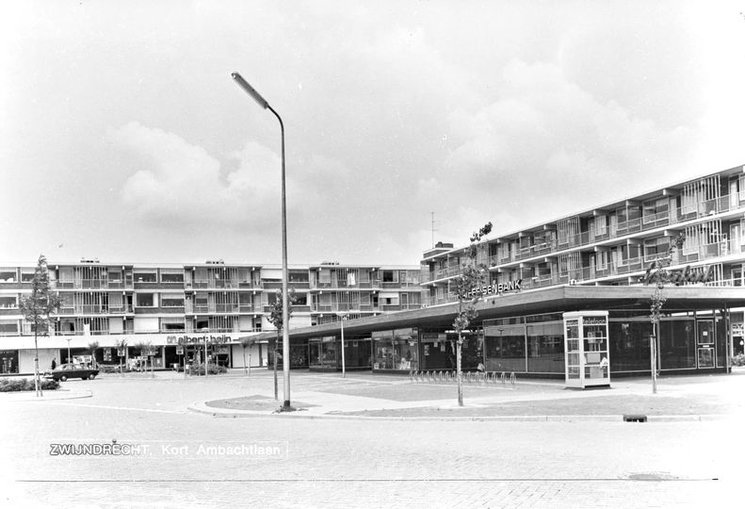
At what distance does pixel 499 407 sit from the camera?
21.9 m

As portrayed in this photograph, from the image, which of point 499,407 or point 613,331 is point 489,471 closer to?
point 499,407

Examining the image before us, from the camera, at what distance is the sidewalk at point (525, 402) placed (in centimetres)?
1931

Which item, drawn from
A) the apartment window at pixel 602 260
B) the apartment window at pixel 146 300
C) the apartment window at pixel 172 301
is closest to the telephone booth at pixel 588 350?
the apartment window at pixel 602 260

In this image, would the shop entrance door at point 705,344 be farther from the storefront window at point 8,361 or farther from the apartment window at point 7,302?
the apartment window at point 7,302

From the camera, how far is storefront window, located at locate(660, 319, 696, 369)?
3494 cm

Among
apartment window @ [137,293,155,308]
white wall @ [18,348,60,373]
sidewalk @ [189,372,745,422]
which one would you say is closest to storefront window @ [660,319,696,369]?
sidewalk @ [189,372,745,422]

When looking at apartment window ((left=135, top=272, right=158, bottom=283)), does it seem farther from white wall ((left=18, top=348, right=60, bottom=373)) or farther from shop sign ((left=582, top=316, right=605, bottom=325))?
shop sign ((left=582, top=316, right=605, bottom=325))

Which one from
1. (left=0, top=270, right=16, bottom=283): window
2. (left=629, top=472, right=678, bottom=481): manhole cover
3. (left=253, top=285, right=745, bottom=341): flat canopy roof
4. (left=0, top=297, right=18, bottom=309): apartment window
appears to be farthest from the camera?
(left=0, top=297, right=18, bottom=309): apartment window

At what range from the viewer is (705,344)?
35.8 metres

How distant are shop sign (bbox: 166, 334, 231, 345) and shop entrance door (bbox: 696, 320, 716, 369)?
5614 cm

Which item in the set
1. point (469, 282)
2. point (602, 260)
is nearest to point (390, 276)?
point (602, 260)

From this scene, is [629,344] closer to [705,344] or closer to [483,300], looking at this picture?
[705,344]

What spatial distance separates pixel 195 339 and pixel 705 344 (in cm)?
6028

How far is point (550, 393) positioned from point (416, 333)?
69.1 ft
